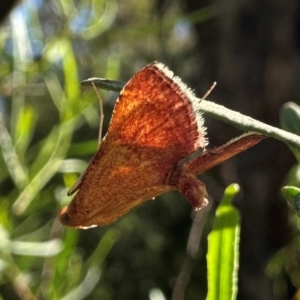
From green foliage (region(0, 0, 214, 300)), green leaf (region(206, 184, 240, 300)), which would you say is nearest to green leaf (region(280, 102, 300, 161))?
green leaf (region(206, 184, 240, 300))

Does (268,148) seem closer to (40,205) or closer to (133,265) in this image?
(40,205)

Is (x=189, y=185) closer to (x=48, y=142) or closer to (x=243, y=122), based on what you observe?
(x=243, y=122)

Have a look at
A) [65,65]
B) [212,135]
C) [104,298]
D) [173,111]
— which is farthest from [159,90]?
[104,298]

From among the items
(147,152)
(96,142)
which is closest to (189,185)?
(147,152)

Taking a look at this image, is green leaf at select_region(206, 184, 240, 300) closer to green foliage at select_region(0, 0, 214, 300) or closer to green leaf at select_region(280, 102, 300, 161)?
green leaf at select_region(280, 102, 300, 161)

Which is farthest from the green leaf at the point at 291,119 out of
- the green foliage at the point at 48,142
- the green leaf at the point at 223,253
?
the green foliage at the point at 48,142

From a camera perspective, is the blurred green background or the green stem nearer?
the green stem
